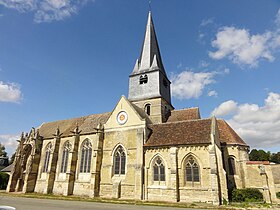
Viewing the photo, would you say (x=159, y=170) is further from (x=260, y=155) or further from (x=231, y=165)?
(x=260, y=155)

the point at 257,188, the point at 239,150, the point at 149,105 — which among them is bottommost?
the point at 257,188

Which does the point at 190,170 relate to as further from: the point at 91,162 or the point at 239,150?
the point at 91,162

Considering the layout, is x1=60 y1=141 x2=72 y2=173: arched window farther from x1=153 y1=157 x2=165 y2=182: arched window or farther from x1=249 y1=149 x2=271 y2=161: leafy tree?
x1=249 y1=149 x2=271 y2=161: leafy tree

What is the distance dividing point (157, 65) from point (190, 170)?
16.0 metres

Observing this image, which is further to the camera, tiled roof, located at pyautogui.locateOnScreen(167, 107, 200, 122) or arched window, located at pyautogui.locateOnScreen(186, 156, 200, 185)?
tiled roof, located at pyautogui.locateOnScreen(167, 107, 200, 122)

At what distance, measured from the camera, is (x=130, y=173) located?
20.5m

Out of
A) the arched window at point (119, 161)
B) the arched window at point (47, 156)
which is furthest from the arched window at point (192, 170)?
the arched window at point (47, 156)

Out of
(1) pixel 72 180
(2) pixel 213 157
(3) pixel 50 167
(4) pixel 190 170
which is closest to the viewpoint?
(2) pixel 213 157

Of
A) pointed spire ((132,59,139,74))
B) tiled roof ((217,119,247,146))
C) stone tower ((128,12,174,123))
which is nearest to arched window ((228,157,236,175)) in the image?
tiled roof ((217,119,247,146))

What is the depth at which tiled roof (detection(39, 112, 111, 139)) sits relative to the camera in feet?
88.9

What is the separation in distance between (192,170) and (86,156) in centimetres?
1360

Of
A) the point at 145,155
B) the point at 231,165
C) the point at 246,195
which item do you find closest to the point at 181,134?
the point at 145,155

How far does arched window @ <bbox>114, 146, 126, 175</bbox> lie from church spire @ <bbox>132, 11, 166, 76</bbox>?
12.6 metres

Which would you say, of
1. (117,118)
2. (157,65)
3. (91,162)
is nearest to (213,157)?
(117,118)
